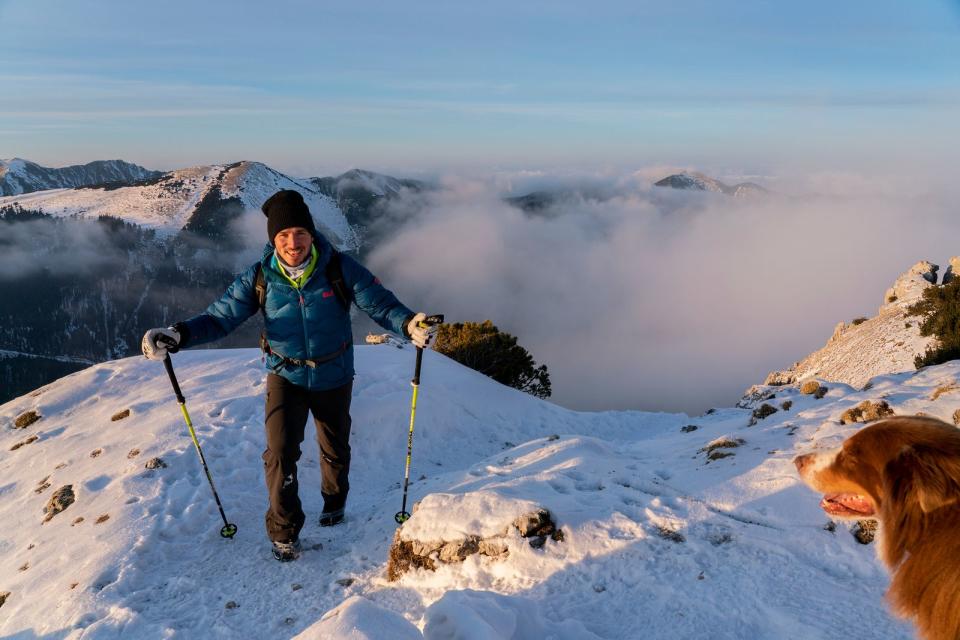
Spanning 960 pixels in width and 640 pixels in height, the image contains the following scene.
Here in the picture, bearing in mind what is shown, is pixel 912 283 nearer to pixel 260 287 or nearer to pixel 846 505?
pixel 846 505

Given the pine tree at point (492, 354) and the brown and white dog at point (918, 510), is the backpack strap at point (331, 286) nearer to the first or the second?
the brown and white dog at point (918, 510)

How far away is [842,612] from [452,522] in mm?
3422

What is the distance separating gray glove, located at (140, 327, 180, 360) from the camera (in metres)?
5.49

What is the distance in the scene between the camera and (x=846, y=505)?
2924 mm

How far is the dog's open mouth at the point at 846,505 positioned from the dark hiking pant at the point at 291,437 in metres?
4.84

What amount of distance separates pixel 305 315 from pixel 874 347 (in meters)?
25.1

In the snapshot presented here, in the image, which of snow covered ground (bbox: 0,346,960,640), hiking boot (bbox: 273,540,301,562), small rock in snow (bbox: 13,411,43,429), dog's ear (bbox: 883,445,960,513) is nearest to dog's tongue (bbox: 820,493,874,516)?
A: dog's ear (bbox: 883,445,960,513)

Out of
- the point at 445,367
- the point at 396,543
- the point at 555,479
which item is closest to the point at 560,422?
the point at 445,367

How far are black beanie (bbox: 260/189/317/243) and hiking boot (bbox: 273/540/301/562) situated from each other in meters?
3.49

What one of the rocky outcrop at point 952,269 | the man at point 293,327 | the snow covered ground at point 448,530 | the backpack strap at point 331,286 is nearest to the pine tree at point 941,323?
the snow covered ground at point 448,530

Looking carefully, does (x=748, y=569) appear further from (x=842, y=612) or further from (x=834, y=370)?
(x=834, y=370)

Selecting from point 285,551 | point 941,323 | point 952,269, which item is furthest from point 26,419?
point 952,269

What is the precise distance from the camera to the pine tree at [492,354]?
75.2 ft

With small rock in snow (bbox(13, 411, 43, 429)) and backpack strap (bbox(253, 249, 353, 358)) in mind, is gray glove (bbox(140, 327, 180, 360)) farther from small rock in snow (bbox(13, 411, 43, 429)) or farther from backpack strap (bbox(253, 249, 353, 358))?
small rock in snow (bbox(13, 411, 43, 429))
